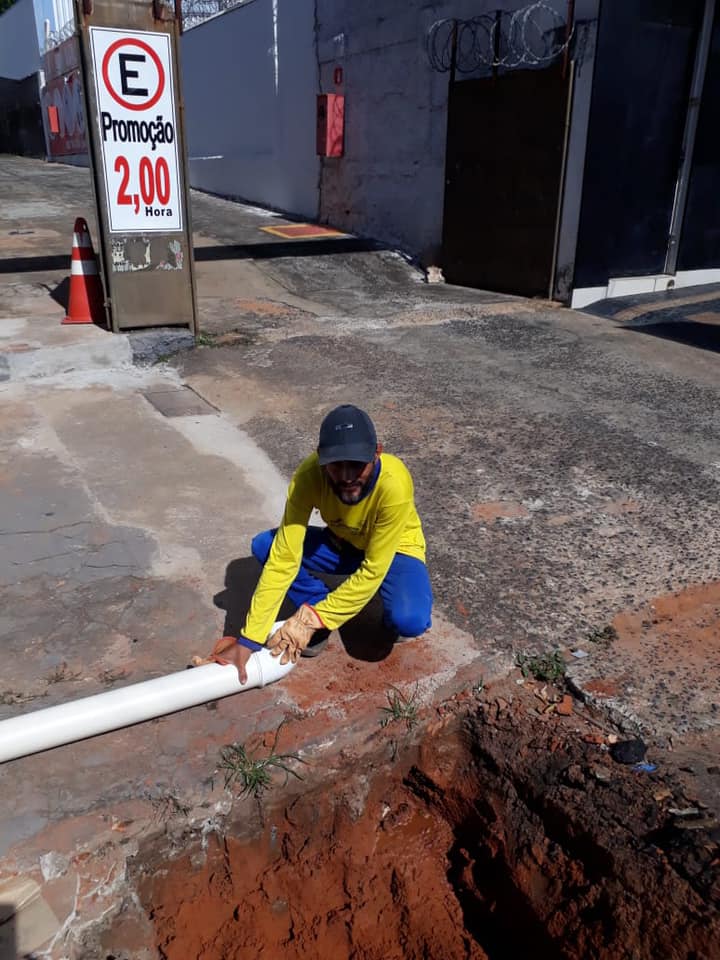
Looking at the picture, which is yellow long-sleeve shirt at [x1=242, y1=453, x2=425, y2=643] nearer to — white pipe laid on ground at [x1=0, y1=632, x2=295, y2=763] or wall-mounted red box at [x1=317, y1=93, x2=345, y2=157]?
white pipe laid on ground at [x1=0, y1=632, x2=295, y2=763]

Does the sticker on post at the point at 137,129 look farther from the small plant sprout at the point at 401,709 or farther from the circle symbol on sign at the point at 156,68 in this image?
the small plant sprout at the point at 401,709

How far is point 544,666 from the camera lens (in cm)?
285

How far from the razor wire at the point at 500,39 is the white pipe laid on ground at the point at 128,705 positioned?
26.1 ft

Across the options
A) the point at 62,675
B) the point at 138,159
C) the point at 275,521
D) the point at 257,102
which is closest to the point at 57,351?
the point at 138,159

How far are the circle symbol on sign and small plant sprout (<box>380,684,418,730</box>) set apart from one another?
524 cm

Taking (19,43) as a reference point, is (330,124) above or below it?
below

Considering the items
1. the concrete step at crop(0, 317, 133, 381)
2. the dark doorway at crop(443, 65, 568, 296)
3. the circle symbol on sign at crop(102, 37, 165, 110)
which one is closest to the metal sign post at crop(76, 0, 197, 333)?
the circle symbol on sign at crop(102, 37, 165, 110)

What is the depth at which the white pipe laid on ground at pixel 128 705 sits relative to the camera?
2387mm

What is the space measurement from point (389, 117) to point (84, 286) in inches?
249

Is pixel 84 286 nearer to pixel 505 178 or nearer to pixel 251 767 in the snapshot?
pixel 505 178

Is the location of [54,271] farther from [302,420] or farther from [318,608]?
[318,608]

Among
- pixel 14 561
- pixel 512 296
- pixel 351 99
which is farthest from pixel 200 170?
pixel 14 561

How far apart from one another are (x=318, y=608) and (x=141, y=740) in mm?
711

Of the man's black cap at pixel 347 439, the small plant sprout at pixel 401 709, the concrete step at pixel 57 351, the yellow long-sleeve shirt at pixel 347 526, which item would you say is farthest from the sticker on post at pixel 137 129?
the small plant sprout at pixel 401 709
